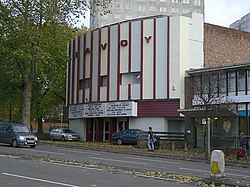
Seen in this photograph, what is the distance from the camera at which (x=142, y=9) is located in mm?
108375

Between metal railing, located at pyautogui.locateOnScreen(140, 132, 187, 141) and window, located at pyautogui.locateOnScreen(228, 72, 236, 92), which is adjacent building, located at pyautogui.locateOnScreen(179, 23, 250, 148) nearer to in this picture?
window, located at pyautogui.locateOnScreen(228, 72, 236, 92)

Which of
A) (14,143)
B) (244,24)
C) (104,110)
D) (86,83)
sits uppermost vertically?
(244,24)

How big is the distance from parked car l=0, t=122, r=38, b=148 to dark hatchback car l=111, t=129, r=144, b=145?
854 cm

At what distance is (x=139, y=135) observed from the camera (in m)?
33.7

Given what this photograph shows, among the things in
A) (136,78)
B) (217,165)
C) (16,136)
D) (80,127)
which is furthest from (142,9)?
(217,165)

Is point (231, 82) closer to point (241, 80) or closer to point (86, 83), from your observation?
point (241, 80)

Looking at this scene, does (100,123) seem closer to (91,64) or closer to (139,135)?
(91,64)

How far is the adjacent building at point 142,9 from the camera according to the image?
4208 inches

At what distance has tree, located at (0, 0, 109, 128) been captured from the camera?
3803 centimetres

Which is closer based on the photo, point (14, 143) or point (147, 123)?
point (14, 143)

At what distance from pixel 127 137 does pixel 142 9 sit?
76.5 metres

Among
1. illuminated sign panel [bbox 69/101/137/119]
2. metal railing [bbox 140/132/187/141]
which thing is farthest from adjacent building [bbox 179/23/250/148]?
illuminated sign panel [bbox 69/101/137/119]

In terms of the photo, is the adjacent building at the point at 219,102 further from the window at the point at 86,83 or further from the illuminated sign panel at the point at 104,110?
the window at the point at 86,83

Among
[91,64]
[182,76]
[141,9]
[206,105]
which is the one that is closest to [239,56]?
[182,76]
